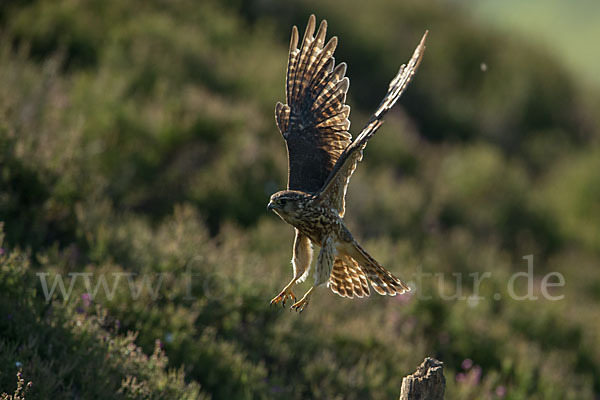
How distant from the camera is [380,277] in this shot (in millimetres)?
4824

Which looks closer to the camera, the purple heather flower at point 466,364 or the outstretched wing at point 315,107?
the outstretched wing at point 315,107

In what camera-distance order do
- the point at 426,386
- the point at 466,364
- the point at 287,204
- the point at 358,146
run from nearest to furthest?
the point at 426,386
the point at 358,146
the point at 287,204
the point at 466,364

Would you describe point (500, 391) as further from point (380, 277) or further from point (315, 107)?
point (315, 107)

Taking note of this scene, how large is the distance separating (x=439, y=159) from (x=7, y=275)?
8310 mm

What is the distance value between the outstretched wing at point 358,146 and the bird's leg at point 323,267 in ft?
0.82

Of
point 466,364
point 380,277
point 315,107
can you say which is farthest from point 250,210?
point 380,277

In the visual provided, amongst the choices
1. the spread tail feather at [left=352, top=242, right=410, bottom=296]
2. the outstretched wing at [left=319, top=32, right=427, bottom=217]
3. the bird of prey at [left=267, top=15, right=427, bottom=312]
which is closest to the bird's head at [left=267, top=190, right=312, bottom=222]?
the bird of prey at [left=267, top=15, right=427, bottom=312]

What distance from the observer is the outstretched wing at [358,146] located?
4.12 m

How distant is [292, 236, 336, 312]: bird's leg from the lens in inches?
169

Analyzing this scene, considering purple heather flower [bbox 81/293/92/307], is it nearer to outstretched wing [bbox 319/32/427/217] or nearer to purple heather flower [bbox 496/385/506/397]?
outstretched wing [bbox 319/32/427/217]

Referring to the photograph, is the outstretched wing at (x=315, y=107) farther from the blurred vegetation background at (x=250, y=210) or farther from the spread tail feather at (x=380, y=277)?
the blurred vegetation background at (x=250, y=210)

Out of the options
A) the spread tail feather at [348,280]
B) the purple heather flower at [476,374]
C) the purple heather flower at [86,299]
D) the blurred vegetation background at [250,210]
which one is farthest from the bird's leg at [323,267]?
the purple heather flower at [476,374]

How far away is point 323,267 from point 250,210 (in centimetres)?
446

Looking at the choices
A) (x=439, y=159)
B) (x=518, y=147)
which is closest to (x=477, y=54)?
(x=518, y=147)
